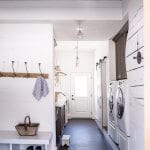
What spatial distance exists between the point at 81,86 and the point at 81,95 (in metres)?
0.40

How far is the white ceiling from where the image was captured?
4566 millimetres

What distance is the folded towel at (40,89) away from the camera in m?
4.43

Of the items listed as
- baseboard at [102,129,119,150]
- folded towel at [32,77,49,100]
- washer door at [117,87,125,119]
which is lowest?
baseboard at [102,129,119,150]

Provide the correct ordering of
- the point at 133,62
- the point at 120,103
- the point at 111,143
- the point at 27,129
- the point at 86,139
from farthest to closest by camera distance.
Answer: the point at 86,139, the point at 111,143, the point at 120,103, the point at 27,129, the point at 133,62

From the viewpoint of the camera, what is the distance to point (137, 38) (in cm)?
317

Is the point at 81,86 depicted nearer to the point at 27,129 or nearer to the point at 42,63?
the point at 42,63

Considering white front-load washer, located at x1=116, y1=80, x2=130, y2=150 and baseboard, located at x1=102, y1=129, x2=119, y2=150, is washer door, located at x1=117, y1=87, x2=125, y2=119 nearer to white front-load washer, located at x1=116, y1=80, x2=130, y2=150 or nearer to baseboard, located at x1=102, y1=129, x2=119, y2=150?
white front-load washer, located at x1=116, y1=80, x2=130, y2=150

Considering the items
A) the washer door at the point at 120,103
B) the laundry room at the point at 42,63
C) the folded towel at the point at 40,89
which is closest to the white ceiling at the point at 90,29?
the laundry room at the point at 42,63

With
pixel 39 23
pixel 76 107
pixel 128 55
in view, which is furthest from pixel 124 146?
pixel 76 107

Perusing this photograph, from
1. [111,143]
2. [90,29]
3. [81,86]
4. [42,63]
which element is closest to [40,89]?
[42,63]

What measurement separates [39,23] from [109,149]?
9.95 feet

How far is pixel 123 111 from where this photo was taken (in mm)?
4180

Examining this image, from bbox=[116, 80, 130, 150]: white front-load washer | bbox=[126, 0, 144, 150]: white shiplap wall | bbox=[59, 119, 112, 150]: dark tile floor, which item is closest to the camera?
bbox=[126, 0, 144, 150]: white shiplap wall

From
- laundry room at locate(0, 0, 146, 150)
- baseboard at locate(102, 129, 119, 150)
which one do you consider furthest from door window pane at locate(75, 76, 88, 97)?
laundry room at locate(0, 0, 146, 150)
